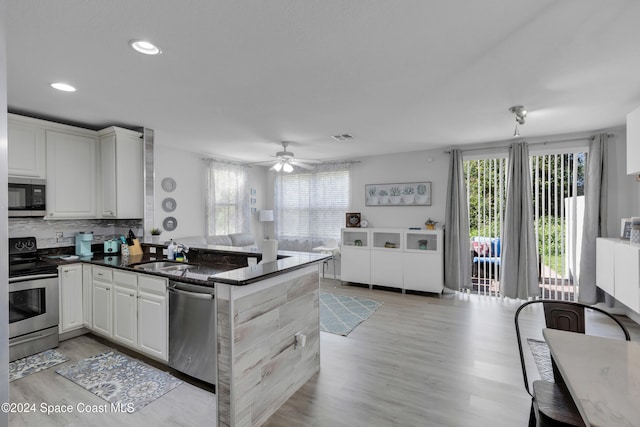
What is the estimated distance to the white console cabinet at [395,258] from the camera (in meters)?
5.16

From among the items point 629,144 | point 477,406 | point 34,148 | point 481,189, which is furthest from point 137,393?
point 481,189

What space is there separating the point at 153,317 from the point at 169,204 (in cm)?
292

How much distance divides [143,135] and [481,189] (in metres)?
5.13

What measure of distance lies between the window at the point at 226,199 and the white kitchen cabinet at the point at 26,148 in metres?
2.64

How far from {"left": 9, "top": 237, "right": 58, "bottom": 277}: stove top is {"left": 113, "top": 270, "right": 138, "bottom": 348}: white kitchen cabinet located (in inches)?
28.2

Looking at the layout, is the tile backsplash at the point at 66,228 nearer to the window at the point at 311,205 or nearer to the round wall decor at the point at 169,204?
the round wall decor at the point at 169,204

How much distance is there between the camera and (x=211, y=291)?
2234 millimetres

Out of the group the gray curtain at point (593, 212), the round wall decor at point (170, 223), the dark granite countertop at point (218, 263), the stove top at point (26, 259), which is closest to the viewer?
the dark granite countertop at point (218, 263)

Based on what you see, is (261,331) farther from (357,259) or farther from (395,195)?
(395,195)

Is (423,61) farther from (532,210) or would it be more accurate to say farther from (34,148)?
(34,148)

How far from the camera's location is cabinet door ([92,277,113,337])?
3042 millimetres

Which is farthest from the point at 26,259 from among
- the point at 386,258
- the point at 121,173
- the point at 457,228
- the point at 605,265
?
the point at 605,265

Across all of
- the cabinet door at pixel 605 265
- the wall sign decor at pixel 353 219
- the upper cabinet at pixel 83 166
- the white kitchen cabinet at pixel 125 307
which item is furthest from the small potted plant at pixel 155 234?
the cabinet door at pixel 605 265

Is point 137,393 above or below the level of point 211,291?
below
